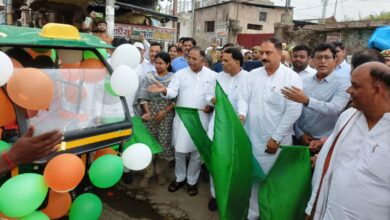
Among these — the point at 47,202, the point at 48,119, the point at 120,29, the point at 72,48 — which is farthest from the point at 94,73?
the point at 120,29

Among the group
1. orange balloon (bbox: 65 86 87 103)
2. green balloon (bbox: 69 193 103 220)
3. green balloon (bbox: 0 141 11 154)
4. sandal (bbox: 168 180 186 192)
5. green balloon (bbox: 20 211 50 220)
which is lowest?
sandal (bbox: 168 180 186 192)

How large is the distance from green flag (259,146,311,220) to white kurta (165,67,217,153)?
1658 millimetres

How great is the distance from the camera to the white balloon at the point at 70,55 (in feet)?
8.26

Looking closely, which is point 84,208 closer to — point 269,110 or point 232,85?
point 269,110

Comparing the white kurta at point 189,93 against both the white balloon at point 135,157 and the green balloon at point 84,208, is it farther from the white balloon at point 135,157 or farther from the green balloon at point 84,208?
the green balloon at point 84,208

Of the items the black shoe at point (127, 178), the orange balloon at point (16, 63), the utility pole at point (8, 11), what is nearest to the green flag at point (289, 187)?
the orange balloon at point (16, 63)

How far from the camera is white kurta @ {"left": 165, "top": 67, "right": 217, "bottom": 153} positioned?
4324 mm

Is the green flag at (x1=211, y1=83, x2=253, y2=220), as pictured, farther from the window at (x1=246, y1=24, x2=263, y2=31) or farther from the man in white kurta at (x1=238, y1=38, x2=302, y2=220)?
the window at (x1=246, y1=24, x2=263, y2=31)

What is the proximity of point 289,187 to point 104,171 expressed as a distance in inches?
56.9

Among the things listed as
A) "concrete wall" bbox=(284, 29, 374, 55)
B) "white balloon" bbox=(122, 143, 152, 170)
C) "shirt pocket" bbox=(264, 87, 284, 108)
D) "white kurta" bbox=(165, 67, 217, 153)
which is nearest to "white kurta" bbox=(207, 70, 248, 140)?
"white kurta" bbox=(165, 67, 217, 153)

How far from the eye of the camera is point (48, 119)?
2.20m

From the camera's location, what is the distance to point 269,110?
3404 millimetres

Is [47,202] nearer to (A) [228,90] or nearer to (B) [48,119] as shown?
(B) [48,119]

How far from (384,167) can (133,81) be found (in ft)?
5.86
